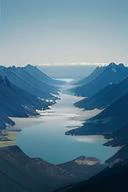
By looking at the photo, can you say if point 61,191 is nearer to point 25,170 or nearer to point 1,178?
point 1,178

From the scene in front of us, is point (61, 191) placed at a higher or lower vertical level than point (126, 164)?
lower

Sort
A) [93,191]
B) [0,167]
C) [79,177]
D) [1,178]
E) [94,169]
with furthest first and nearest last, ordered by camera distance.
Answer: [94,169] → [79,177] → [0,167] → [1,178] → [93,191]

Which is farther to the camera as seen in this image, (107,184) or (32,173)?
(32,173)

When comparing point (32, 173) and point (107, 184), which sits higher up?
point (32, 173)

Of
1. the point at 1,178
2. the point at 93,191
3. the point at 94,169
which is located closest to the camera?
the point at 93,191

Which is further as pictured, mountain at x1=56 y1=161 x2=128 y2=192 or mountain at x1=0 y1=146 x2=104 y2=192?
mountain at x1=0 y1=146 x2=104 y2=192

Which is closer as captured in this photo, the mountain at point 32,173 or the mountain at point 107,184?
the mountain at point 107,184

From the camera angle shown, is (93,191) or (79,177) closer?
(93,191)

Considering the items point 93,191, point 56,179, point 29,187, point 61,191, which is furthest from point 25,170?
point 93,191
